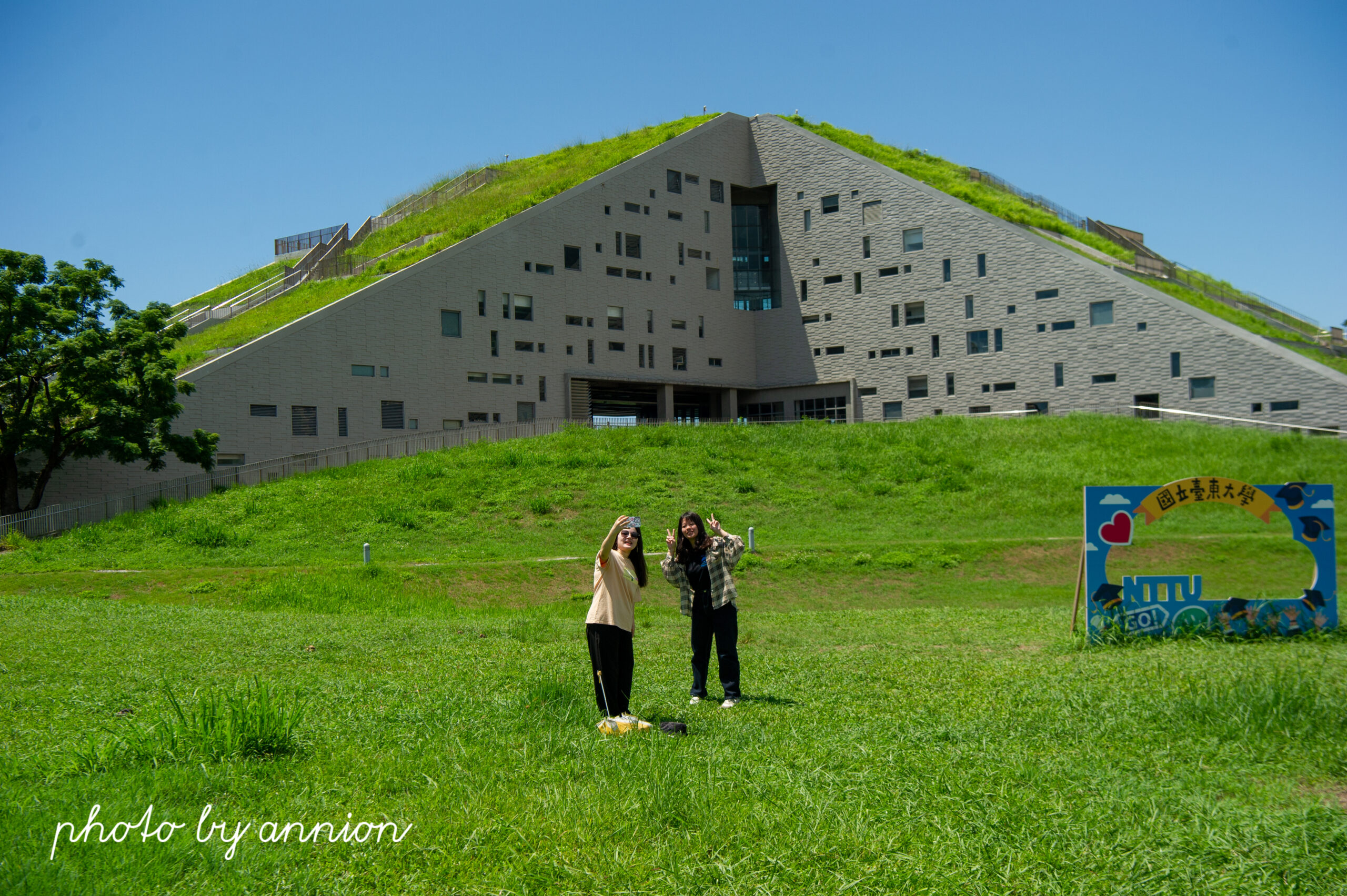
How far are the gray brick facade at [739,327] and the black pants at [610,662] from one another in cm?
3449

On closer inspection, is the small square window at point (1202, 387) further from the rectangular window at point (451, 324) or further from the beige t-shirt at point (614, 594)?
the beige t-shirt at point (614, 594)

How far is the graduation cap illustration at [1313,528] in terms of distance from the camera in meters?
13.3

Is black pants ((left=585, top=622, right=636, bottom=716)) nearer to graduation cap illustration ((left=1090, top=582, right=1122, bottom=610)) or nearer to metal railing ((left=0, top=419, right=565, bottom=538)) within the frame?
graduation cap illustration ((left=1090, top=582, right=1122, bottom=610))

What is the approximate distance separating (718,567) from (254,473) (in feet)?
113

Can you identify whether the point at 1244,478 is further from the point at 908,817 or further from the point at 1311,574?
the point at 908,817

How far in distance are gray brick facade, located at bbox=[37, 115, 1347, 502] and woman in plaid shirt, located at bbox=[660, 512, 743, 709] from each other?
33.6 meters

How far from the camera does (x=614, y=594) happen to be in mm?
7895

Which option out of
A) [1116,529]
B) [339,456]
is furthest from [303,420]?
[1116,529]

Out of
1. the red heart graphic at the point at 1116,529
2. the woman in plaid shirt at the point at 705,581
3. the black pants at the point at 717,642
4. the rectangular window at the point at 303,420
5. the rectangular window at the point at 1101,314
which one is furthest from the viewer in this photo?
the rectangular window at the point at 1101,314

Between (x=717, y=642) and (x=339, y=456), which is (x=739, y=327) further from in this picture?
(x=717, y=642)

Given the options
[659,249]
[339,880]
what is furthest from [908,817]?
[659,249]

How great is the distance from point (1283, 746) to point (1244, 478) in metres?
32.5

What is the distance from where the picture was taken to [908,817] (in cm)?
544

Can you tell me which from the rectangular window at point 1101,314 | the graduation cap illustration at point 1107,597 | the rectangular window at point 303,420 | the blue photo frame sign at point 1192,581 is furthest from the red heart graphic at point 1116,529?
the rectangular window at point 1101,314
